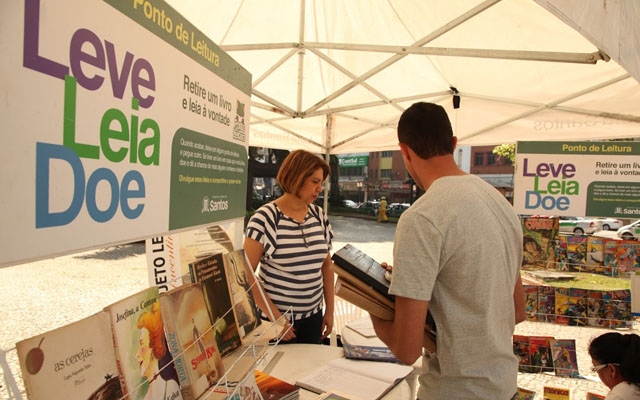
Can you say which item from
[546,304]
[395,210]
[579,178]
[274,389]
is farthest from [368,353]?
[395,210]

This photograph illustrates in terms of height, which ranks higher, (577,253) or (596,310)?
(577,253)

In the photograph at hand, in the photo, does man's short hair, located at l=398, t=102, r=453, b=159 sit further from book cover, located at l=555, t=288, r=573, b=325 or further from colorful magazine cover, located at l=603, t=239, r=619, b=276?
colorful magazine cover, located at l=603, t=239, r=619, b=276

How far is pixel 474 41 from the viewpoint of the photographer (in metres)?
2.83

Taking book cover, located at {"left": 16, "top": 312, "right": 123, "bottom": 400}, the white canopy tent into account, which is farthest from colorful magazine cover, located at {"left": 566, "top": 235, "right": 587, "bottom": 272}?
book cover, located at {"left": 16, "top": 312, "right": 123, "bottom": 400}

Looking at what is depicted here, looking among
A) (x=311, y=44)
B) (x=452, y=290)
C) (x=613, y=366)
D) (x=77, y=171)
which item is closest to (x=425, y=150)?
(x=452, y=290)

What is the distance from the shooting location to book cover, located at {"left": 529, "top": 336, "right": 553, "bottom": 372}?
9.07 feet

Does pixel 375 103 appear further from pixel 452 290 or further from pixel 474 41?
pixel 452 290

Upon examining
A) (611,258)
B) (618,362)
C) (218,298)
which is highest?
(218,298)

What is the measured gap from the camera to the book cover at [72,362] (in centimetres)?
59

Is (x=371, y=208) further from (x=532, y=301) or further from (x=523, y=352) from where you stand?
(x=523, y=352)

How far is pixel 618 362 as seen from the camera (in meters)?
2.13

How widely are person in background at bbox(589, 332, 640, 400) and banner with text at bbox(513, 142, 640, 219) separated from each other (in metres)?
1.09

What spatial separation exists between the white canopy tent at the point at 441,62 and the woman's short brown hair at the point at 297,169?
3.12ft

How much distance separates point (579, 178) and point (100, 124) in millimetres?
3229
